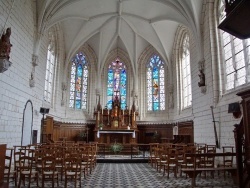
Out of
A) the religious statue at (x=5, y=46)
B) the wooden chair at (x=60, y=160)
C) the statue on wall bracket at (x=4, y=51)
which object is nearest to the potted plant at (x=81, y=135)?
the wooden chair at (x=60, y=160)

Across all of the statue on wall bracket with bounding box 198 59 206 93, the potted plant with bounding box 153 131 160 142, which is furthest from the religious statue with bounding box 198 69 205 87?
the potted plant with bounding box 153 131 160 142

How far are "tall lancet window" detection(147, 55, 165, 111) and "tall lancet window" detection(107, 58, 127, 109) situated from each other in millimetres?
2401

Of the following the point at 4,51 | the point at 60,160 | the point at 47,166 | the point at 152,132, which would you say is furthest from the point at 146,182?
the point at 152,132

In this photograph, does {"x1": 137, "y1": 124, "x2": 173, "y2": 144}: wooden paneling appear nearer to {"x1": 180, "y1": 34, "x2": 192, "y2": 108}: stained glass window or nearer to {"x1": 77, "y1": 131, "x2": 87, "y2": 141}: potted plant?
{"x1": 180, "y1": 34, "x2": 192, "y2": 108}: stained glass window

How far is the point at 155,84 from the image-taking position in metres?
20.8

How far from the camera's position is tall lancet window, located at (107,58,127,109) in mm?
21500

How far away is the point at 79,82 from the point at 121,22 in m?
6.48

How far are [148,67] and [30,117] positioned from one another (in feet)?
40.2

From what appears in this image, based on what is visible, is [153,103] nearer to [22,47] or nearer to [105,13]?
[105,13]

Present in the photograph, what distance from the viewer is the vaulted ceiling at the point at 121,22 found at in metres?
13.3

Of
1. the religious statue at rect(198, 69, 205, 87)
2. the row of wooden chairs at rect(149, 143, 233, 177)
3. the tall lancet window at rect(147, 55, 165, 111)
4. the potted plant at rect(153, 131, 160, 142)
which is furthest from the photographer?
the tall lancet window at rect(147, 55, 165, 111)

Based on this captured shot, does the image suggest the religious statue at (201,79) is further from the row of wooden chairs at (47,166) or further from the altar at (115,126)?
the row of wooden chairs at (47,166)

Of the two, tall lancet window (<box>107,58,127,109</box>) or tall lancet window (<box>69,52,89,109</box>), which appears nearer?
tall lancet window (<box>69,52,89,109</box>)

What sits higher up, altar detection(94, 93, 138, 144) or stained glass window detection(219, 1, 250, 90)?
stained glass window detection(219, 1, 250, 90)
